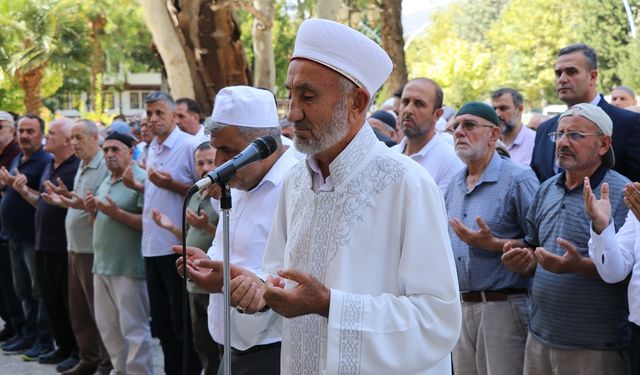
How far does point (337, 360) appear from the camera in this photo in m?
3.29

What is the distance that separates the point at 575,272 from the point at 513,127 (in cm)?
428

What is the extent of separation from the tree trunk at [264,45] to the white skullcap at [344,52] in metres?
12.2

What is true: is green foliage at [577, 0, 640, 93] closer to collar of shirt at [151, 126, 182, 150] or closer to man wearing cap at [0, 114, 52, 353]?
man wearing cap at [0, 114, 52, 353]

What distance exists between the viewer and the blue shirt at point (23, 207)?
10594 mm

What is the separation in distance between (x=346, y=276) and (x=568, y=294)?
245cm

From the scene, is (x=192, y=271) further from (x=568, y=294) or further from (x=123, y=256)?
(x=123, y=256)

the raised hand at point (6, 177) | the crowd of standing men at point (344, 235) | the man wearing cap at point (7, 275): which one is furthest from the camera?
the man wearing cap at point (7, 275)

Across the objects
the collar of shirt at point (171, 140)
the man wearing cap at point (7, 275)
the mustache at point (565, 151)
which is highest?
the mustache at point (565, 151)

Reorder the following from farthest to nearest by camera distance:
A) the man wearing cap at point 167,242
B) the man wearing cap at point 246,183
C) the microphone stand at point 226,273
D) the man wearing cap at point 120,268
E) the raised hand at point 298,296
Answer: the man wearing cap at point 120,268 < the man wearing cap at point 167,242 < the man wearing cap at point 246,183 < the microphone stand at point 226,273 < the raised hand at point 298,296

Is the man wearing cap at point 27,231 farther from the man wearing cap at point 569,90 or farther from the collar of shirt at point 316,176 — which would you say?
the collar of shirt at point 316,176

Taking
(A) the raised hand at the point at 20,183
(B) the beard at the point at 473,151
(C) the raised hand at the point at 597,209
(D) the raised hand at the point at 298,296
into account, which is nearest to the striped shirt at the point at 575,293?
(C) the raised hand at the point at 597,209

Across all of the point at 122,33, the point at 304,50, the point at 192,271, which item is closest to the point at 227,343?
the point at 192,271

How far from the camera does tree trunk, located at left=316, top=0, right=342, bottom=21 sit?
13328 millimetres

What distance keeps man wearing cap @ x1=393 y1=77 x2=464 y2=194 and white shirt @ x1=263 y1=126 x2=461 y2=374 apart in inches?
146
